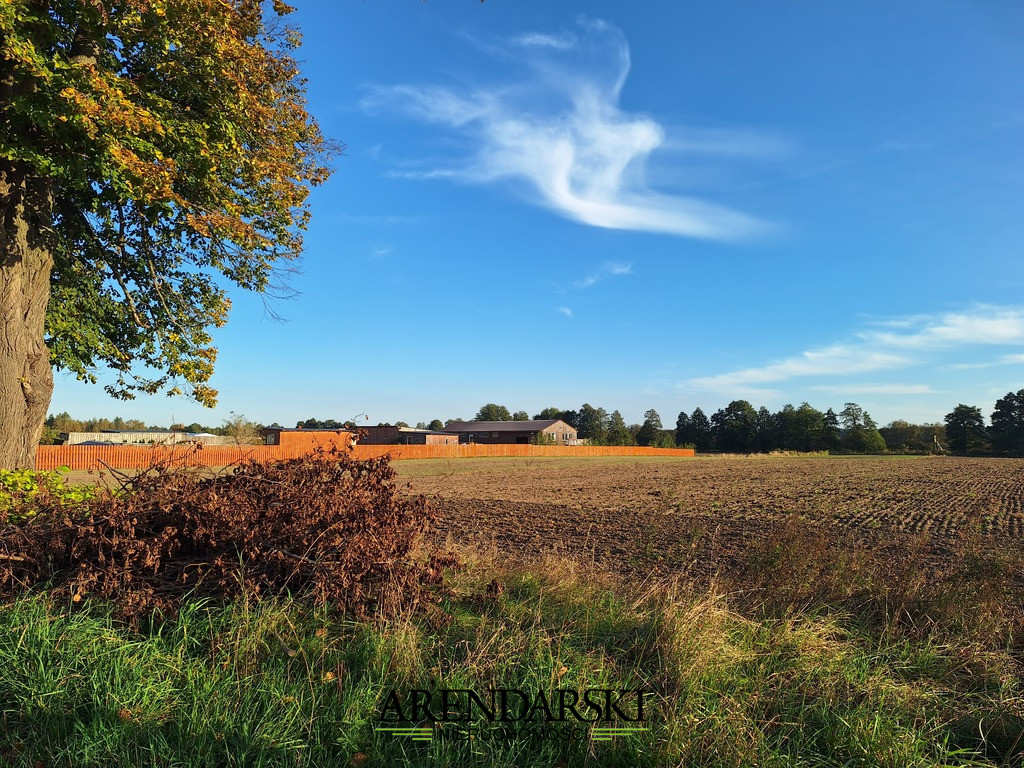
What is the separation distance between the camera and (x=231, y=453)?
43.6m

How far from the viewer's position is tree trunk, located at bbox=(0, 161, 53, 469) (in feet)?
28.5

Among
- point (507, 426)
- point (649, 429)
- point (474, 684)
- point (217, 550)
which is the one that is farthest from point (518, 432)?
point (474, 684)

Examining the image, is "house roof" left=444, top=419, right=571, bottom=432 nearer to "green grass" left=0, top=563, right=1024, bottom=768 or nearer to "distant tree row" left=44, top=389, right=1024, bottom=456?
"distant tree row" left=44, top=389, right=1024, bottom=456

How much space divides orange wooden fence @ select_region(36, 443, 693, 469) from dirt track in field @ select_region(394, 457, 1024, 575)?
2.91m

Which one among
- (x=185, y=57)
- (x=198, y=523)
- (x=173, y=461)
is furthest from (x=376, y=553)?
(x=185, y=57)

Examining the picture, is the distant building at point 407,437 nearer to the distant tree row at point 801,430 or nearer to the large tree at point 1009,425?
the distant tree row at point 801,430

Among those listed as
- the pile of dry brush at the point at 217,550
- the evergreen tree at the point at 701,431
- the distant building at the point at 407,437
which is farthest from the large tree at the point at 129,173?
the evergreen tree at the point at 701,431

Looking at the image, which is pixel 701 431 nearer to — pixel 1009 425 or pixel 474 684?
pixel 1009 425

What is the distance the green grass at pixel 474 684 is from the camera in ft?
10.0

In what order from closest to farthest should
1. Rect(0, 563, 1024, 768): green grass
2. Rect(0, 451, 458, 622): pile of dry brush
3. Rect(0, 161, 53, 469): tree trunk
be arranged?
1. Rect(0, 563, 1024, 768): green grass
2. Rect(0, 451, 458, 622): pile of dry brush
3. Rect(0, 161, 53, 469): tree trunk

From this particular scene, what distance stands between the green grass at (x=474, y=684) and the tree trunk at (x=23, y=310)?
5.88m

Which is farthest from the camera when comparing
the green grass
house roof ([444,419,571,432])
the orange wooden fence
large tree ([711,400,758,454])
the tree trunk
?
large tree ([711,400,758,454])

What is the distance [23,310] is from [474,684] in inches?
363

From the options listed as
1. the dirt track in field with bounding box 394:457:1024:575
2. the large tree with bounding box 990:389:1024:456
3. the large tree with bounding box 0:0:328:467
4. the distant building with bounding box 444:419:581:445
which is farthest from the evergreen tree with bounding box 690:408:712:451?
the large tree with bounding box 0:0:328:467
